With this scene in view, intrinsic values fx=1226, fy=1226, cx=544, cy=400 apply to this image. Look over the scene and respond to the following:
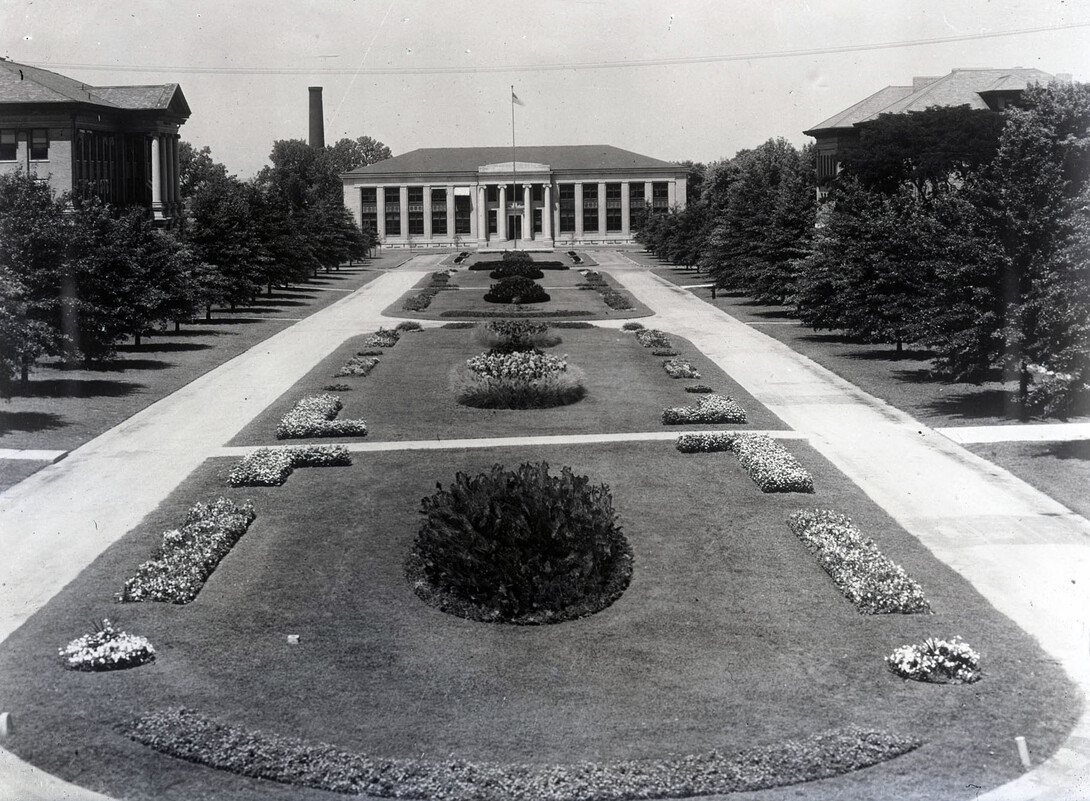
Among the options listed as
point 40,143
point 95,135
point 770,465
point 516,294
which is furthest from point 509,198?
point 770,465

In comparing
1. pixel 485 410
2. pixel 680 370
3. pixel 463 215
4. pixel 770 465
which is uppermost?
pixel 463 215

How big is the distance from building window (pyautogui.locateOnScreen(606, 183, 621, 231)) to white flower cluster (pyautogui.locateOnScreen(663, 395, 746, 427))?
119 m

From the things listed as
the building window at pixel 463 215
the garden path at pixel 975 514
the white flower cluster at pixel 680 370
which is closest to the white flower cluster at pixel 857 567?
the garden path at pixel 975 514

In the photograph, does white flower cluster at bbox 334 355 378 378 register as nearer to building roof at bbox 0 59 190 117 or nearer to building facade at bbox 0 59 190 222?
building facade at bbox 0 59 190 222

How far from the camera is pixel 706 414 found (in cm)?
2683

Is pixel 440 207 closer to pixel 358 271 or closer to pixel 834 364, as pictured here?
pixel 358 271

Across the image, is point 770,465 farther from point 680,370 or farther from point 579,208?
point 579,208

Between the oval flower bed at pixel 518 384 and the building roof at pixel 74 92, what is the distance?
159 feet

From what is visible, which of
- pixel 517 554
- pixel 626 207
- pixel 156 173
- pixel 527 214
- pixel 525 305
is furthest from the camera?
pixel 527 214

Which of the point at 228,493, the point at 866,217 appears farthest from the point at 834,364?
the point at 228,493

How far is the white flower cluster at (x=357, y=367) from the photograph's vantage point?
34969 millimetres

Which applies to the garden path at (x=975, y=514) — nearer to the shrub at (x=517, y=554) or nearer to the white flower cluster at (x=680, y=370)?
the white flower cluster at (x=680, y=370)

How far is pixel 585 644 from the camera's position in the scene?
13805 mm

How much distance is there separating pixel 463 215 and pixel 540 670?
440ft
